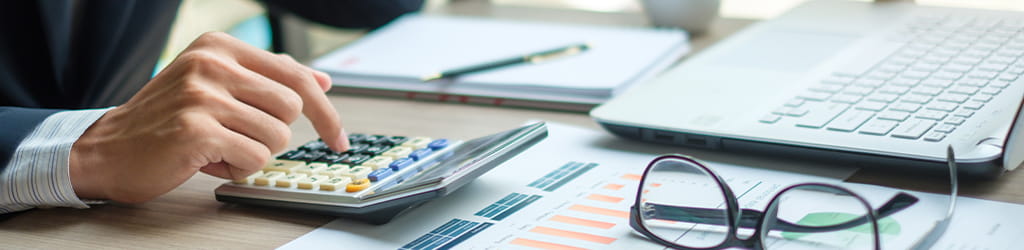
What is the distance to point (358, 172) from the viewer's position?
2.07 ft

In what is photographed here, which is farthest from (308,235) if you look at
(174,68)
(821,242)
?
(821,242)

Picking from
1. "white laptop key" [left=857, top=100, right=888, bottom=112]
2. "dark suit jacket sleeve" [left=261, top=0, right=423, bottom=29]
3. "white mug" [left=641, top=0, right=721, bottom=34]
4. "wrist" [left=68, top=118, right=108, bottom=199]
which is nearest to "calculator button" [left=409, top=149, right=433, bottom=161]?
"wrist" [left=68, top=118, right=108, bottom=199]

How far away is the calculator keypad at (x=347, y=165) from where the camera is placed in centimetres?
61

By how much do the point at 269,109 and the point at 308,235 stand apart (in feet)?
0.40

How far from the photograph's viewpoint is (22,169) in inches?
25.5

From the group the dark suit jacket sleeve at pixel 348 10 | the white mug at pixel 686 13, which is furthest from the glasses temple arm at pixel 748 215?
the dark suit jacket sleeve at pixel 348 10

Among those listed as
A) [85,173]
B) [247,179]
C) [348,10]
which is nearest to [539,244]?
[247,179]

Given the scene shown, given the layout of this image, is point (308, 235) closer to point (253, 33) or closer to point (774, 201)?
point (774, 201)

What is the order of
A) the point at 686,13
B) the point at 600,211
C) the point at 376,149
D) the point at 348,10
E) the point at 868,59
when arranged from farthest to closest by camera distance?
the point at 348,10 → the point at 686,13 → the point at 868,59 → the point at 376,149 → the point at 600,211

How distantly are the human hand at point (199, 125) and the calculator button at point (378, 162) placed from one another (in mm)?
38

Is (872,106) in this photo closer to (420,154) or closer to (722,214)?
(722,214)

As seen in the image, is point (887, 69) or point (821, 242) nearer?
point (821, 242)

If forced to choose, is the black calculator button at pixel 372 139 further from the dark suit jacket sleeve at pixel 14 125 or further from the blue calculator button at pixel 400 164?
the dark suit jacket sleeve at pixel 14 125

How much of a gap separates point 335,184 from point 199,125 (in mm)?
102
